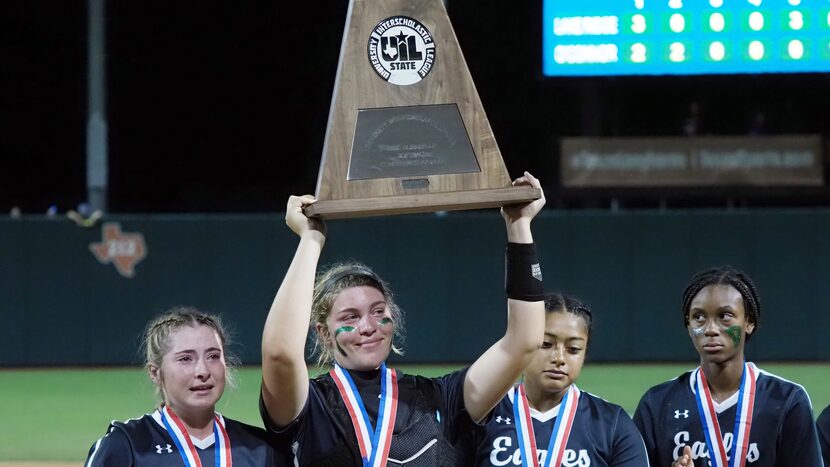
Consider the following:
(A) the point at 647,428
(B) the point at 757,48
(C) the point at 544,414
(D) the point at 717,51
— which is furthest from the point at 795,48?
(C) the point at 544,414

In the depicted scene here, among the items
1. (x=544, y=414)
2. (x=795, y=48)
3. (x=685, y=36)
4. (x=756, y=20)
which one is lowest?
(x=544, y=414)

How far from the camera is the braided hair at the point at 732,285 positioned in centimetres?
383

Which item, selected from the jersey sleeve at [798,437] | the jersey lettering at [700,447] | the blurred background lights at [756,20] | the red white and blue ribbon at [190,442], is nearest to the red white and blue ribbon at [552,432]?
the jersey lettering at [700,447]

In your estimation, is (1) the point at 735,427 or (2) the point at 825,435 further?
(2) the point at 825,435

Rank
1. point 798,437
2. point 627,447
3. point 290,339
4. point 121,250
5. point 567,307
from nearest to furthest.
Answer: point 290,339
point 627,447
point 798,437
point 567,307
point 121,250

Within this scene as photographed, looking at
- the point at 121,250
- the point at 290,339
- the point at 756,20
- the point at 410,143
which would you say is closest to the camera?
the point at 290,339

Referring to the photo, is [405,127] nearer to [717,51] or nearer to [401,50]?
[401,50]

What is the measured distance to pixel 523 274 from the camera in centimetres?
332

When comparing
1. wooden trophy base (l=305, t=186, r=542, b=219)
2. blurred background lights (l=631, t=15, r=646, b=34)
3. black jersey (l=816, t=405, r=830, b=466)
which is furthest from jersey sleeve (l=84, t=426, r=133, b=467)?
blurred background lights (l=631, t=15, r=646, b=34)

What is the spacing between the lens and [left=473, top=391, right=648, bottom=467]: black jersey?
3496mm

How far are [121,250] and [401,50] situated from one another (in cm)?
1084

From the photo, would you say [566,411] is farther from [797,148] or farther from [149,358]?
[797,148]

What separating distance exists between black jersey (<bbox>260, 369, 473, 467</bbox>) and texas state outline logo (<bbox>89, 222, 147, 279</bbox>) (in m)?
10.6

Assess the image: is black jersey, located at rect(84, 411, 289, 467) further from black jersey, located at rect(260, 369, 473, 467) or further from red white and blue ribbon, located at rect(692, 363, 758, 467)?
red white and blue ribbon, located at rect(692, 363, 758, 467)
